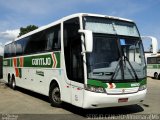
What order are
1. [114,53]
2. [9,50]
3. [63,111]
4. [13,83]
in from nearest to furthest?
[114,53] → [63,111] → [13,83] → [9,50]

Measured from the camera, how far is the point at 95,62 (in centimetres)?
938

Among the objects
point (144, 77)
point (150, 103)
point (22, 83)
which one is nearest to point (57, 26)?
point (144, 77)

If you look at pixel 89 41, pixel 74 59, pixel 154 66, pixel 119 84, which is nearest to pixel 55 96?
pixel 74 59

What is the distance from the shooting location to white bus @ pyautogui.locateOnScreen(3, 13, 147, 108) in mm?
9289

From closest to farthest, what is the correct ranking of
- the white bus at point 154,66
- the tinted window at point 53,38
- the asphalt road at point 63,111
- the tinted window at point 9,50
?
1. the asphalt road at point 63,111
2. the tinted window at point 53,38
3. the tinted window at point 9,50
4. the white bus at point 154,66

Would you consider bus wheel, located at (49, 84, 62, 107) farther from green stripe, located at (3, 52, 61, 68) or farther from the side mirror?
the side mirror

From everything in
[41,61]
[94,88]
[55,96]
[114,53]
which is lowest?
[55,96]

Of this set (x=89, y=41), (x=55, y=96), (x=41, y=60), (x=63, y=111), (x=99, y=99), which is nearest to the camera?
(x=89, y=41)

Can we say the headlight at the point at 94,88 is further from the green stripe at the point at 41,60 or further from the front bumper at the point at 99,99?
the green stripe at the point at 41,60

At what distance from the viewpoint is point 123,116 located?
9812 mm

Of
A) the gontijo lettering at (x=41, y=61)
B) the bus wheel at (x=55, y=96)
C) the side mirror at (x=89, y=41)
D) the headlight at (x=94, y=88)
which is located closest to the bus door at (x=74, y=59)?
the headlight at (x=94, y=88)

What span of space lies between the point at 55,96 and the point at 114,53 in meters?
3.29

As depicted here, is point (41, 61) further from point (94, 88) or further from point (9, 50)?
point (9, 50)

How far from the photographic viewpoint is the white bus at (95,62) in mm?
9289
